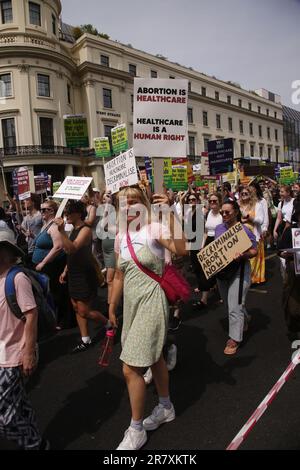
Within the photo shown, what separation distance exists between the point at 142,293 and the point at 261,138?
64570 millimetres

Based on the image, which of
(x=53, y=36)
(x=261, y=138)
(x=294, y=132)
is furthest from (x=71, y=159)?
(x=294, y=132)

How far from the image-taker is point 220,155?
11.1 metres

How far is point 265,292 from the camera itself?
5.94 m

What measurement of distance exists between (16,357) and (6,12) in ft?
121

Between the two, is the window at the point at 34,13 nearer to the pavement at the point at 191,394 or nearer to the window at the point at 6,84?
the window at the point at 6,84

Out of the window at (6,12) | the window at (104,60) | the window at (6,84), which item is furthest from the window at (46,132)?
the window at (104,60)

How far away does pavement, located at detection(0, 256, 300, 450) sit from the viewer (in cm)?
254

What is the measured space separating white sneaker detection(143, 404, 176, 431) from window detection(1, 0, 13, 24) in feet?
120

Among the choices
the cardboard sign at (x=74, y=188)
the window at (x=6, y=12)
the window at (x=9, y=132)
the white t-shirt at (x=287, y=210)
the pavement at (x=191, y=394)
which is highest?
the window at (x=6, y=12)

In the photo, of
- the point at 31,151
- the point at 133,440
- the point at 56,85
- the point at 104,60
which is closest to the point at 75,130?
the point at 133,440

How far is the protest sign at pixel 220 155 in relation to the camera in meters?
10.8

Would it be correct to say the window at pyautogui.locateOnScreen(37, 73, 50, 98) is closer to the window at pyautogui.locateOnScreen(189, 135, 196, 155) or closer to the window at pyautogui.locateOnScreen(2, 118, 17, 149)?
the window at pyautogui.locateOnScreen(2, 118, 17, 149)

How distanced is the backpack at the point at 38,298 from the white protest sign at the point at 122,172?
246 cm
